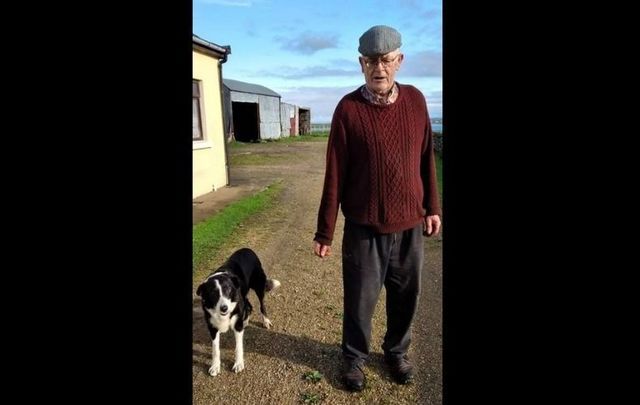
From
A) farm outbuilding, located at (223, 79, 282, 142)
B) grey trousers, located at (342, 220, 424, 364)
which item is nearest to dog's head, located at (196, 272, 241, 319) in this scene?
grey trousers, located at (342, 220, 424, 364)

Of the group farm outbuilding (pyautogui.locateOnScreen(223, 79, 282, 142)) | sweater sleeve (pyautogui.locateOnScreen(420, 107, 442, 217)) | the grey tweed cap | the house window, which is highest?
farm outbuilding (pyautogui.locateOnScreen(223, 79, 282, 142))

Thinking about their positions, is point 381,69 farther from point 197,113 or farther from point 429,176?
point 197,113

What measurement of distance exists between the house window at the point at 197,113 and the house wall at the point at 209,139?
93 mm

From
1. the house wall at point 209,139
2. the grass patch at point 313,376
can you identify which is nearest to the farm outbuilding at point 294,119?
the house wall at point 209,139

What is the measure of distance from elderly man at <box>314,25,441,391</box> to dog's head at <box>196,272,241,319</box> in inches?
34.1

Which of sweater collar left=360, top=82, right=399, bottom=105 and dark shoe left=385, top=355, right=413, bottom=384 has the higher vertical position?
sweater collar left=360, top=82, right=399, bottom=105

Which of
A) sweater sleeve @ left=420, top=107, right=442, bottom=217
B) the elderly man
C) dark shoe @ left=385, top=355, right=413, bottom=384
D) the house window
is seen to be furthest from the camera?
the house window

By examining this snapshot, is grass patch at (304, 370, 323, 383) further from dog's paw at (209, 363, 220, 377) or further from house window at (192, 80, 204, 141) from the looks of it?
house window at (192, 80, 204, 141)

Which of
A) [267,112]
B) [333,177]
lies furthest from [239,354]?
[267,112]

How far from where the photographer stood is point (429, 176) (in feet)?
7.55

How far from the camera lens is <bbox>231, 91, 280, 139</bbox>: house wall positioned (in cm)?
2398
